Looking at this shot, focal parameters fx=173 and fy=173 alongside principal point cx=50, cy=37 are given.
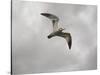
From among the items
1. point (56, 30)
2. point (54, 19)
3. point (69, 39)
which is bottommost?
point (69, 39)

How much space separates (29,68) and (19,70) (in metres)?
0.13

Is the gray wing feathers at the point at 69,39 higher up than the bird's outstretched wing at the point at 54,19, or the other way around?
the bird's outstretched wing at the point at 54,19

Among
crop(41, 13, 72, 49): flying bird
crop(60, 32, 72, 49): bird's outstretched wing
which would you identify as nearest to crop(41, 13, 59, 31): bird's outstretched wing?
crop(41, 13, 72, 49): flying bird

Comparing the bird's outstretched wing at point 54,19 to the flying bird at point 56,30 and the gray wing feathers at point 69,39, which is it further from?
the gray wing feathers at point 69,39

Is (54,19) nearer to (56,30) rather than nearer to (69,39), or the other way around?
(56,30)

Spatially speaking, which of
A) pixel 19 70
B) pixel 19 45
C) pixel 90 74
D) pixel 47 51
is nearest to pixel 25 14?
pixel 19 45

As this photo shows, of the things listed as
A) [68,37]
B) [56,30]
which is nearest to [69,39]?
[68,37]

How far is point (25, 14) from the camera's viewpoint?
87.0 inches

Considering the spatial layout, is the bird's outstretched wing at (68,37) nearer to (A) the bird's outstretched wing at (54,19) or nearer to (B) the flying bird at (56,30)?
(B) the flying bird at (56,30)

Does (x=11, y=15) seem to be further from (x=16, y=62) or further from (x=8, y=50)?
(x=16, y=62)

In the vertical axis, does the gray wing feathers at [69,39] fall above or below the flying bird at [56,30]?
below

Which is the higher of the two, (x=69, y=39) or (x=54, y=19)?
(x=54, y=19)

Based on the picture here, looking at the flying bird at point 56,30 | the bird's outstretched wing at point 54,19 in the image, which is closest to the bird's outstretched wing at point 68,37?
the flying bird at point 56,30

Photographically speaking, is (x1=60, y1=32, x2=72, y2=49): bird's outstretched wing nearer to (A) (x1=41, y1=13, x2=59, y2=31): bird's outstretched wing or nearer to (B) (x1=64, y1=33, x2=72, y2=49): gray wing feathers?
(B) (x1=64, y1=33, x2=72, y2=49): gray wing feathers
